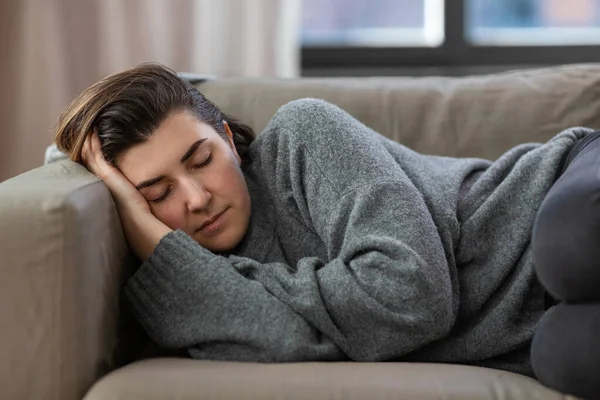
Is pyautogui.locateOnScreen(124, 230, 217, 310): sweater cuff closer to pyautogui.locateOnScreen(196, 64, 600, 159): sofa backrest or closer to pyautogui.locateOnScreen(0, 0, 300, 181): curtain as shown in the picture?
pyautogui.locateOnScreen(196, 64, 600, 159): sofa backrest

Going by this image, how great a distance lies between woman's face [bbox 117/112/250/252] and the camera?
4.33ft

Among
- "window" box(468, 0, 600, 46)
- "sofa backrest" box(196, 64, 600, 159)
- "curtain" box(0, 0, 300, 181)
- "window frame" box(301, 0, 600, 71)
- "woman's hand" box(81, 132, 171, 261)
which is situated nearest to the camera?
"woman's hand" box(81, 132, 171, 261)

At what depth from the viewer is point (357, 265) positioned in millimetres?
1195

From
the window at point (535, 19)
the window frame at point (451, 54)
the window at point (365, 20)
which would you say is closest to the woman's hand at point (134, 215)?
the window frame at point (451, 54)

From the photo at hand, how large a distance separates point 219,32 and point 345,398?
5.22 feet

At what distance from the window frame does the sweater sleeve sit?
1.39m

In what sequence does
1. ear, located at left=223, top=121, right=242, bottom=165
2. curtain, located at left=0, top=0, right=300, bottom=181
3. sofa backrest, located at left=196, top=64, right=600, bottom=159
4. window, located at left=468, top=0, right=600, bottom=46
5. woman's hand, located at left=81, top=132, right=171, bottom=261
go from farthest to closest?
1. window, located at left=468, top=0, right=600, bottom=46
2. curtain, located at left=0, top=0, right=300, bottom=181
3. sofa backrest, located at left=196, top=64, right=600, bottom=159
4. ear, located at left=223, top=121, right=242, bottom=165
5. woman's hand, located at left=81, top=132, right=171, bottom=261

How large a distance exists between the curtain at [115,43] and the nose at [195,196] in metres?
1.11

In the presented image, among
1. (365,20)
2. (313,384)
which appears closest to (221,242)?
(313,384)

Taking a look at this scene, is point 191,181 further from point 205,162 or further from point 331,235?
point 331,235

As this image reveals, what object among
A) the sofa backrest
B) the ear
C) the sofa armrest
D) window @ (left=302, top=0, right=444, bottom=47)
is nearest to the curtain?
window @ (left=302, top=0, right=444, bottom=47)

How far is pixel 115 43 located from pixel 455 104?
1.11 meters

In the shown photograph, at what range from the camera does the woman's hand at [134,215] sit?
1278mm

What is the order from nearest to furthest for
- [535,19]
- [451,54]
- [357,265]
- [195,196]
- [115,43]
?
[357,265]
[195,196]
[115,43]
[451,54]
[535,19]
